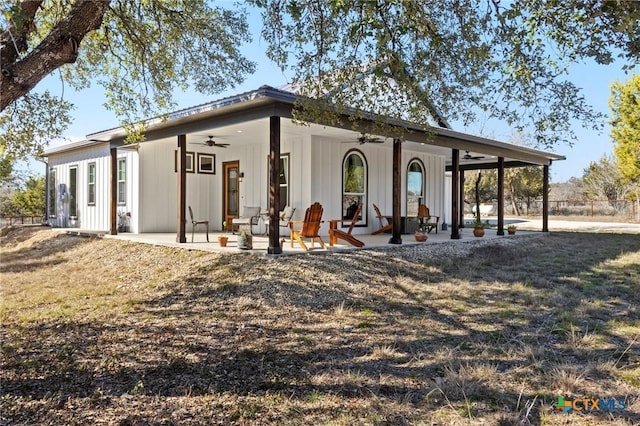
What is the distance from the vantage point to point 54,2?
20.6ft

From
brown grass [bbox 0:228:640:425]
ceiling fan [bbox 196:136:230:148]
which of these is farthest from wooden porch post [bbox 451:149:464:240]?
ceiling fan [bbox 196:136:230:148]

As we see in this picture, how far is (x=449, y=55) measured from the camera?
457 centimetres

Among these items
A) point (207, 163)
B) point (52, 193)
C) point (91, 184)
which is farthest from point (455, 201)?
point (52, 193)

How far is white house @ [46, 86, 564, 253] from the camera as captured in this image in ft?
29.7

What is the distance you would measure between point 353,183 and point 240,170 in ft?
9.90

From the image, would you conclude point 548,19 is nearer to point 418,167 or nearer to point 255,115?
point 255,115

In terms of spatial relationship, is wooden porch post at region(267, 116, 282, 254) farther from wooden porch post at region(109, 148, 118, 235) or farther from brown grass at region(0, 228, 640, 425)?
wooden porch post at region(109, 148, 118, 235)

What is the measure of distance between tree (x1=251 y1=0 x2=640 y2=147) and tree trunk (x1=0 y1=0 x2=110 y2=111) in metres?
1.51

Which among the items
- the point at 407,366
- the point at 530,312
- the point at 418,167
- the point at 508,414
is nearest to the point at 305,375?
Answer: the point at 407,366

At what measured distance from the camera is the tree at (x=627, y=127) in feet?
67.5

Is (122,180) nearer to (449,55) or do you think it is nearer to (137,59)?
(137,59)

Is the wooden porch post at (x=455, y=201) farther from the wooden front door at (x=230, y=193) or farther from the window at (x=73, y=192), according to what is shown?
the window at (x=73, y=192)

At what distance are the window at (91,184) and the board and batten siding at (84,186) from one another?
0.09 m

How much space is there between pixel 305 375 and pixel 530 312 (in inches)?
118
